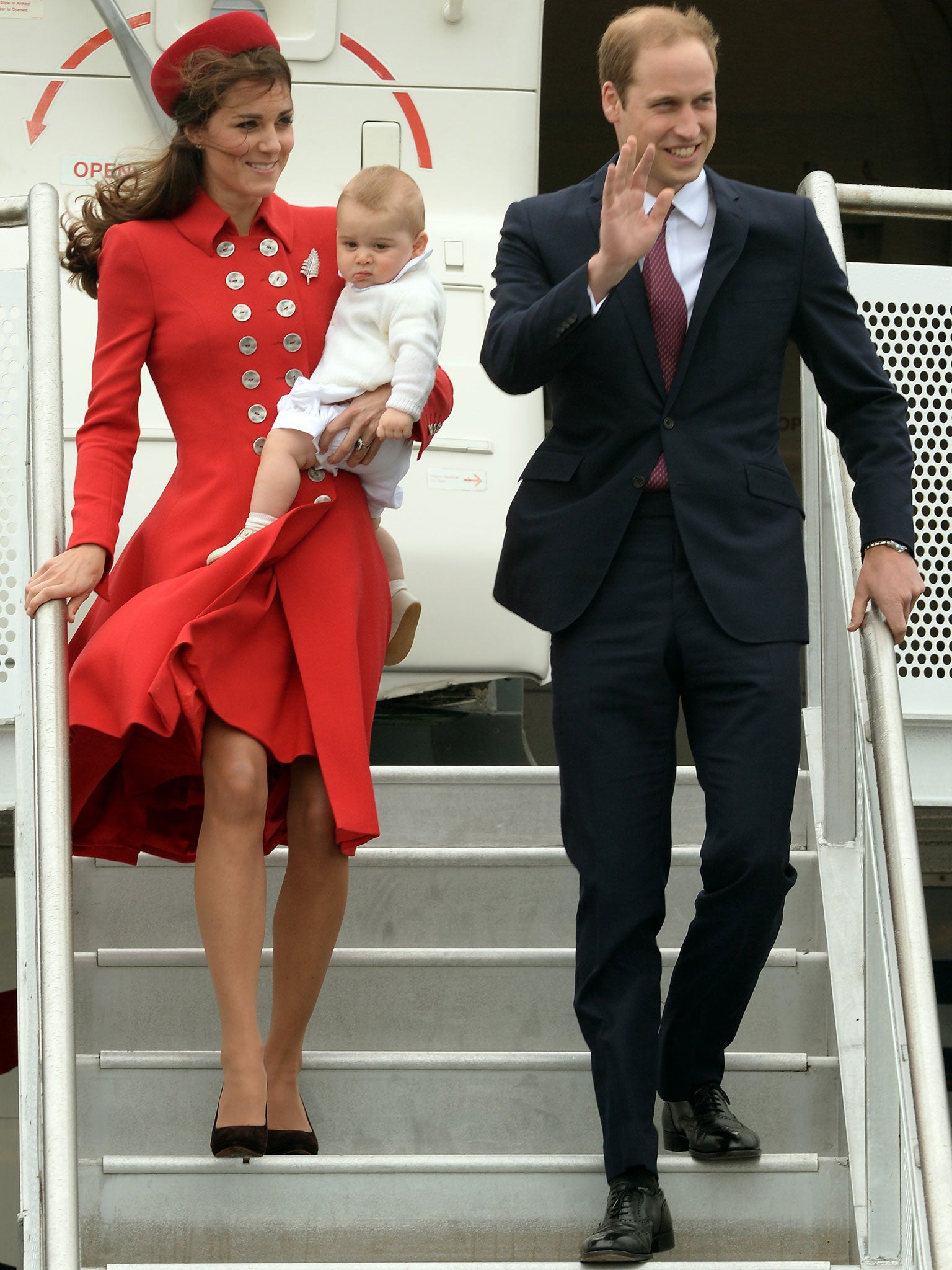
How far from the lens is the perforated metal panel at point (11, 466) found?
10.0ft

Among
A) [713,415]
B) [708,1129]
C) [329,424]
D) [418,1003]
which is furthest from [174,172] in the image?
[708,1129]

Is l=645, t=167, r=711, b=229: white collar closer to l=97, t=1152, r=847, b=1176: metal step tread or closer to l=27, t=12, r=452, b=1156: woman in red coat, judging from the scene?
l=27, t=12, r=452, b=1156: woman in red coat

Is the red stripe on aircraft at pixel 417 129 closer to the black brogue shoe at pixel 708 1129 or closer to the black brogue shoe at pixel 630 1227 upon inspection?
the black brogue shoe at pixel 708 1129

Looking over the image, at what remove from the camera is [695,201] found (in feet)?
8.39

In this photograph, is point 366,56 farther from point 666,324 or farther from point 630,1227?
point 630,1227

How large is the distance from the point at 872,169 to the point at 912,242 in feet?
1.73

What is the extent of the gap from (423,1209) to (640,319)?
1.27 meters

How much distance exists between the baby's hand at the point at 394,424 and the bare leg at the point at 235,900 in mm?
458

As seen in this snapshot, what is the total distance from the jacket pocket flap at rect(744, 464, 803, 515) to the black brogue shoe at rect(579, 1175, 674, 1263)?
93cm

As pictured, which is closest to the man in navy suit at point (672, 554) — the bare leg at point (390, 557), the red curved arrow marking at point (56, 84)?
the bare leg at point (390, 557)


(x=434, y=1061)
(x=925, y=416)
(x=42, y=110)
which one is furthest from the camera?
(x=42, y=110)

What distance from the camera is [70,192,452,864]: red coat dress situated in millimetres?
2547

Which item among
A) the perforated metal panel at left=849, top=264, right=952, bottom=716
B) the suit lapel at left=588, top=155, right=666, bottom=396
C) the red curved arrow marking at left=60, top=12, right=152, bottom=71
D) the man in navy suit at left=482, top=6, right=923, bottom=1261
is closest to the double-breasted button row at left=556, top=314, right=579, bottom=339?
the man in navy suit at left=482, top=6, right=923, bottom=1261

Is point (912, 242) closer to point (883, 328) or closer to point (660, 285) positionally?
point (883, 328)
